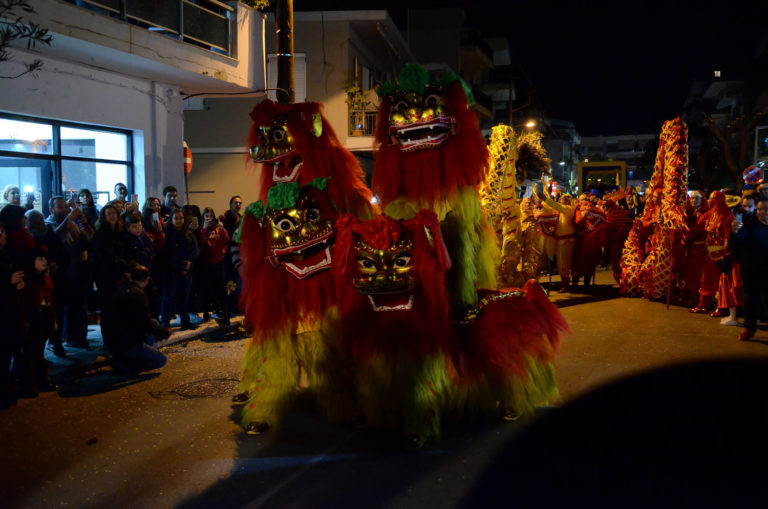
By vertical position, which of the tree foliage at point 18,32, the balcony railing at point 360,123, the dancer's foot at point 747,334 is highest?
the balcony railing at point 360,123

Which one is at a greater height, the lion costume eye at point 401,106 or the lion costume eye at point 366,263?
the lion costume eye at point 401,106

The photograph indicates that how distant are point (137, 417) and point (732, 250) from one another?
7131 millimetres

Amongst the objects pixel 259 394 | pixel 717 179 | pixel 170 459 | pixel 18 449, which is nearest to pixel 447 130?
pixel 259 394

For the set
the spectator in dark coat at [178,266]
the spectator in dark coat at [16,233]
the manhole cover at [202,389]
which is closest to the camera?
the manhole cover at [202,389]

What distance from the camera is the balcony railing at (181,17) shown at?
1047 cm

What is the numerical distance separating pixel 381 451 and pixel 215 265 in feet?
18.7

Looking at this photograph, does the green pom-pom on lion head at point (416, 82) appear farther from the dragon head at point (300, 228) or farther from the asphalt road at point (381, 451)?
the asphalt road at point (381, 451)

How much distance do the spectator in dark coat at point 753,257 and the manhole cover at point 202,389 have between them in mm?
6244

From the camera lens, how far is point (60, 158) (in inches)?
412

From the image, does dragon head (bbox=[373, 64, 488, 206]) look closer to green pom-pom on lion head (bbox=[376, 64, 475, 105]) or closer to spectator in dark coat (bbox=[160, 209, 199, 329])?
green pom-pom on lion head (bbox=[376, 64, 475, 105])

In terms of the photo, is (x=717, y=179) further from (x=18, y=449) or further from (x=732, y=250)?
(x=18, y=449)

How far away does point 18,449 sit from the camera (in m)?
4.50

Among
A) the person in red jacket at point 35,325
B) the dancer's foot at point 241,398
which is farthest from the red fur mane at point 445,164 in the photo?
the person in red jacket at point 35,325

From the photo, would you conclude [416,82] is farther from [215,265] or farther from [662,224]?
[662,224]
